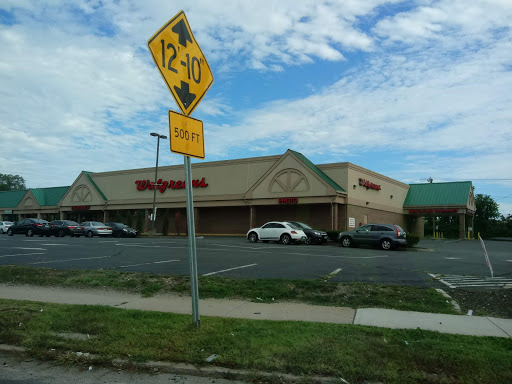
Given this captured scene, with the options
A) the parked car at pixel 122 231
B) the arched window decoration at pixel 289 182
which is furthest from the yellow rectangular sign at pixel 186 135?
the parked car at pixel 122 231

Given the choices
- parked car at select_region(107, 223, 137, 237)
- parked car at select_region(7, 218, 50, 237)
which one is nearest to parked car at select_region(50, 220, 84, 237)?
parked car at select_region(7, 218, 50, 237)

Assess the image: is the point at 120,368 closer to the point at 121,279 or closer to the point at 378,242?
the point at 121,279

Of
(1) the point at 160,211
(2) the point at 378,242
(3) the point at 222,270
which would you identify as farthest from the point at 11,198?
(3) the point at 222,270

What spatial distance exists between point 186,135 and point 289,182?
29122 millimetres

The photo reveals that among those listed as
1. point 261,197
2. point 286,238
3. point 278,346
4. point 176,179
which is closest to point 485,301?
point 278,346

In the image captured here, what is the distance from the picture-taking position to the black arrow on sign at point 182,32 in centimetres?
584

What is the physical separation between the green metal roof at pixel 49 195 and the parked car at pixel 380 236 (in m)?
42.2

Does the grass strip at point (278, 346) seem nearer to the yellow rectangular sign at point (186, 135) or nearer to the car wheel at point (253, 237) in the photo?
the yellow rectangular sign at point (186, 135)

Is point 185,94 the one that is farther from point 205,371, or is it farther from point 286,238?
point 286,238

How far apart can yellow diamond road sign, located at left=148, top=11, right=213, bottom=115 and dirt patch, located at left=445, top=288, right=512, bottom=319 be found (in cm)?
579

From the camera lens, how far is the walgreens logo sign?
4066 cm

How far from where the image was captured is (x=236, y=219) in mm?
40031

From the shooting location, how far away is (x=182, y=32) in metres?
5.93

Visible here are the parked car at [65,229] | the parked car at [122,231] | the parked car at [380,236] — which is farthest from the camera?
the parked car at [122,231]
